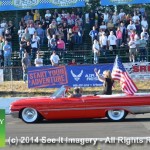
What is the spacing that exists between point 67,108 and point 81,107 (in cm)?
44

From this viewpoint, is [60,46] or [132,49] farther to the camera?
[60,46]

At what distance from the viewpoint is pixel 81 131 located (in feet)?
45.4

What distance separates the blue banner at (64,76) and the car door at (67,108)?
6828mm

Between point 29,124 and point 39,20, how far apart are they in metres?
14.3

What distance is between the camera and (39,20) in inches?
1182

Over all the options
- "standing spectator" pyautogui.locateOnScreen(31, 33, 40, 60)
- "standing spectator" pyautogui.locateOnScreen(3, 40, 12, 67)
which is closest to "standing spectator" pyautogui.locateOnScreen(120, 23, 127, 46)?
"standing spectator" pyautogui.locateOnScreen(31, 33, 40, 60)

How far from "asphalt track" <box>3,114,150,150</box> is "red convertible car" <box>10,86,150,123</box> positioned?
0.26 m

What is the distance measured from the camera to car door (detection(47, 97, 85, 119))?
16.8m

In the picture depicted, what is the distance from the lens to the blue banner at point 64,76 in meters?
23.7

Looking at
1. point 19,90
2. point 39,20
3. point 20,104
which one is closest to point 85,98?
point 20,104

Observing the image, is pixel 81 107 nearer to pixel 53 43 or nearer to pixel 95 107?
pixel 95 107

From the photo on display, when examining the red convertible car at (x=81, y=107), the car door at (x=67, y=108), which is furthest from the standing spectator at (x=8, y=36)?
the car door at (x=67, y=108)

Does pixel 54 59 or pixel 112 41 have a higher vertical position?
pixel 112 41

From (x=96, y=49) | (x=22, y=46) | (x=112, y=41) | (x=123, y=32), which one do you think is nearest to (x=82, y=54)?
(x=96, y=49)
